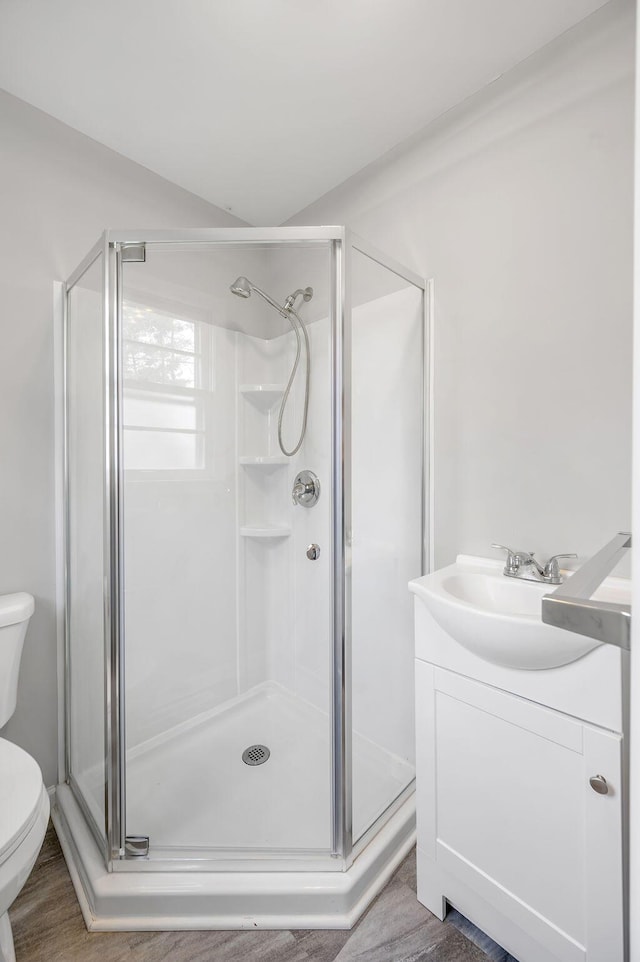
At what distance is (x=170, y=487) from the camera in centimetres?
171

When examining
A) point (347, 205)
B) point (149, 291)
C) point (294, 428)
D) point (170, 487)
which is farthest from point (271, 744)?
point (347, 205)

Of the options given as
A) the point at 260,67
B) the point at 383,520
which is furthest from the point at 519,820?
the point at 260,67

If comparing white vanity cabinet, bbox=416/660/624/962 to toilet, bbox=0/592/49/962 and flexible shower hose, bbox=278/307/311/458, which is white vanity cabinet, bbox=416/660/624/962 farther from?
toilet, bbox=0/592/49/962

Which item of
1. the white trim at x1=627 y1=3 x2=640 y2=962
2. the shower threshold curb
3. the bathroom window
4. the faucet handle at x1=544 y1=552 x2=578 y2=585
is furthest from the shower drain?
the white trim at x1=627 y1=3 x2=640 y2=962

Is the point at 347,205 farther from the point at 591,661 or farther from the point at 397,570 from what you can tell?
the point at 591,661

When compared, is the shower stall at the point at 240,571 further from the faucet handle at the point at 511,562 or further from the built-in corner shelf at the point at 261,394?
the faucet handle at the point at 511,562

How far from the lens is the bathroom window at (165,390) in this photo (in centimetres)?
149

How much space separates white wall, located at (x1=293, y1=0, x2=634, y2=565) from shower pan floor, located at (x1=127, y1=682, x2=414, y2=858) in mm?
778

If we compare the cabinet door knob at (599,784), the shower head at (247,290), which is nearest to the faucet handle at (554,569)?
the cabinet door knob at (599,784)

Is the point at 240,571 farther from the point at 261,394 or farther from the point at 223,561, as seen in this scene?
the point at 261,394

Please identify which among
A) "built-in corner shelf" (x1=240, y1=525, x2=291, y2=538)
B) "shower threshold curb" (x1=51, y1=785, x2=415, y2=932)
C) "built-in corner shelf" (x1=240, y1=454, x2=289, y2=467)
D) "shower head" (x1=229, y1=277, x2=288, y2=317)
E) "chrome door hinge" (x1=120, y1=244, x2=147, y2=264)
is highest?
"chrome door hinge" (x1=120, y1=244, x2=147, y2=264)

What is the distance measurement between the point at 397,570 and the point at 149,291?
1272 mm

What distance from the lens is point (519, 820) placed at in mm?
1067

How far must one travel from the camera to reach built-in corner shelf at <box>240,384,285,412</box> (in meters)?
1.68
